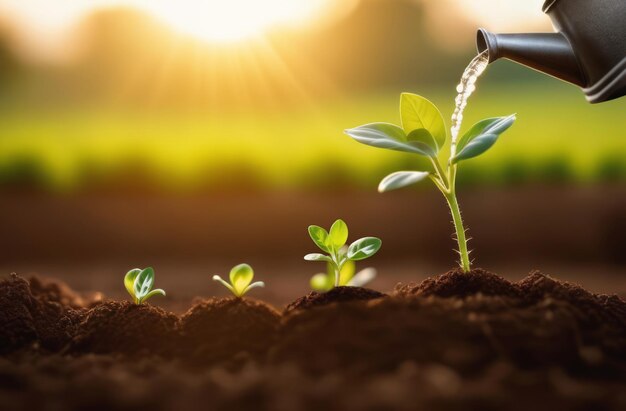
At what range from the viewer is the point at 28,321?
1.31 meters

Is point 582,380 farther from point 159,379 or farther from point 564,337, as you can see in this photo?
point 159,379

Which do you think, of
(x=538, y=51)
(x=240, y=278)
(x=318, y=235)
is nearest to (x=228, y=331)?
(x=240, y=278)

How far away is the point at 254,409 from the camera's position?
0.73 meters

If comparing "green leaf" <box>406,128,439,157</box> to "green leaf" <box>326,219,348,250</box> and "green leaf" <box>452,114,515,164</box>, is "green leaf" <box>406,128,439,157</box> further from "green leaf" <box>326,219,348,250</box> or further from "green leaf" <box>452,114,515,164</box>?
"green leaf" <box>326,219,348,250</box>

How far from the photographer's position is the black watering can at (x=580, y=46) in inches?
52.8

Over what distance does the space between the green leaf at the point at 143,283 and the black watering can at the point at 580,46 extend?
2.73 feet

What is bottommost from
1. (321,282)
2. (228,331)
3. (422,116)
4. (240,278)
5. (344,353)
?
(344,353)

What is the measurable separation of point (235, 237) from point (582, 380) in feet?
8.23

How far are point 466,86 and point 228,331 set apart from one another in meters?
0.68

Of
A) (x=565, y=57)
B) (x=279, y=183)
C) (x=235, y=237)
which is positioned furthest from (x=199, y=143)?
(x=565, y=57)

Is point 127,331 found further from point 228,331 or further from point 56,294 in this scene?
point 56,294

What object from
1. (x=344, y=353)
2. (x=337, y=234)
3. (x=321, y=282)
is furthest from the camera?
(x=321, y=282)

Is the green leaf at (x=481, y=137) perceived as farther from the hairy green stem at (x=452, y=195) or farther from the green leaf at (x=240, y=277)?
the green leaf at (x=240, y=277)

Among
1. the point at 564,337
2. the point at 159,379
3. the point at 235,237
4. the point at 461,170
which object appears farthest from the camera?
the point at 461,170
